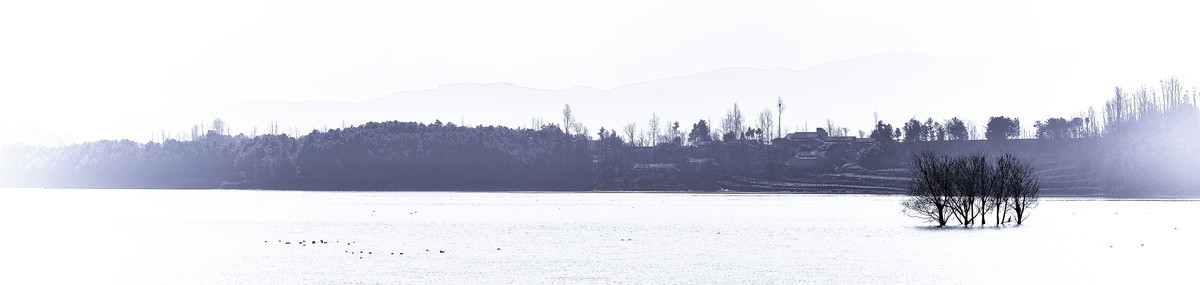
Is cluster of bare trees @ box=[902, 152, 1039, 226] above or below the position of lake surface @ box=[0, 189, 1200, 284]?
above

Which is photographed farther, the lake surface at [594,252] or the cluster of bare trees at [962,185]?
the cluster of bare trees at [962,185]

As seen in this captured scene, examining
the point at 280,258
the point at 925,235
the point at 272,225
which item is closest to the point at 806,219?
the point at 925,235

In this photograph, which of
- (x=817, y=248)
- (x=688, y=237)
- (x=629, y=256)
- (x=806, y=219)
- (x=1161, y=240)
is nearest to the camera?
(x=629, y=256)

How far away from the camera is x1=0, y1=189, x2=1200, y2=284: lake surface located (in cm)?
5166

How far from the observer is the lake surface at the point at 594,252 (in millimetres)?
51656

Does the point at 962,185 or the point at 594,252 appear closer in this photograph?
the point at 594,252

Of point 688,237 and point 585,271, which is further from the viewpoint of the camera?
point 688,237

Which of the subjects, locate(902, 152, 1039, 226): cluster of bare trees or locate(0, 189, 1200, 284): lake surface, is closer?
locate(0, 189, 1200, 284): lake surface

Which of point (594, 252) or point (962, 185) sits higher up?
point (962, 185)

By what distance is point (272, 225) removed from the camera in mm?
98000

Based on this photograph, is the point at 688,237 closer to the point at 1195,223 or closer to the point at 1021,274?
the point at 1021,274

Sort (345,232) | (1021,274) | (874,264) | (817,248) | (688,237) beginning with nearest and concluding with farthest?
(1021,274)
(874,264)
(817,248)
(688,237)
(345,232)

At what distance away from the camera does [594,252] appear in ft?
214

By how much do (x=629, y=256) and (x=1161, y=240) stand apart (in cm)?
3530
